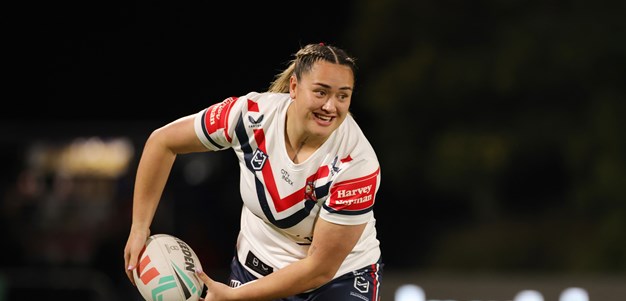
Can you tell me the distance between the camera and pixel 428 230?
30.0 ft

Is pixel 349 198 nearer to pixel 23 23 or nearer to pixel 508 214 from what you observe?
pixel 508 214

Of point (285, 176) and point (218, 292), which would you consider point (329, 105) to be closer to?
point (285, 176)

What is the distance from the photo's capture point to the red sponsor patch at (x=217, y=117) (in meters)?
3.25

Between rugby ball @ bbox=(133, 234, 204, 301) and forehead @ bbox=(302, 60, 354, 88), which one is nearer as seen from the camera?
forehead @ bbox=(302, 60, 354, 88)

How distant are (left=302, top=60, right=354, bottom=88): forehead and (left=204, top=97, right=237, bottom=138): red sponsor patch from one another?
359 mm

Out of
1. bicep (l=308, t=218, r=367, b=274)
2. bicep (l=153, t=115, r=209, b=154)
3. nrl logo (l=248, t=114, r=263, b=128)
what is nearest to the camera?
bicep (l=308, t=218, r=367, b=274)

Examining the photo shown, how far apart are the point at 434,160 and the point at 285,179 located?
5549 mm

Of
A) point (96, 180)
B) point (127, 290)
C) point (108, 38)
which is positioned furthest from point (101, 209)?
point (108, 38)

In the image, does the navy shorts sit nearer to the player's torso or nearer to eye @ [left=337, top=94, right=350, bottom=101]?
the player's torso

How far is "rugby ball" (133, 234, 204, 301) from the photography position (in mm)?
3248

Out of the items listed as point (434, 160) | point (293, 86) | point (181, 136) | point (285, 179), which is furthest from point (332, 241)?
point (434, 160)

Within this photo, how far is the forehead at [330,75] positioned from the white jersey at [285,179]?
20 cm

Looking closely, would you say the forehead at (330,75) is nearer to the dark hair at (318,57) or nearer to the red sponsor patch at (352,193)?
the dark hair at (318,57)

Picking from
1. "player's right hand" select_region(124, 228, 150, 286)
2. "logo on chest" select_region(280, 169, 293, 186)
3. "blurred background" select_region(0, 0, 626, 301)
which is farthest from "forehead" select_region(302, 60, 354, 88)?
"blurred background" select_region(0, 0, 626, 301)
